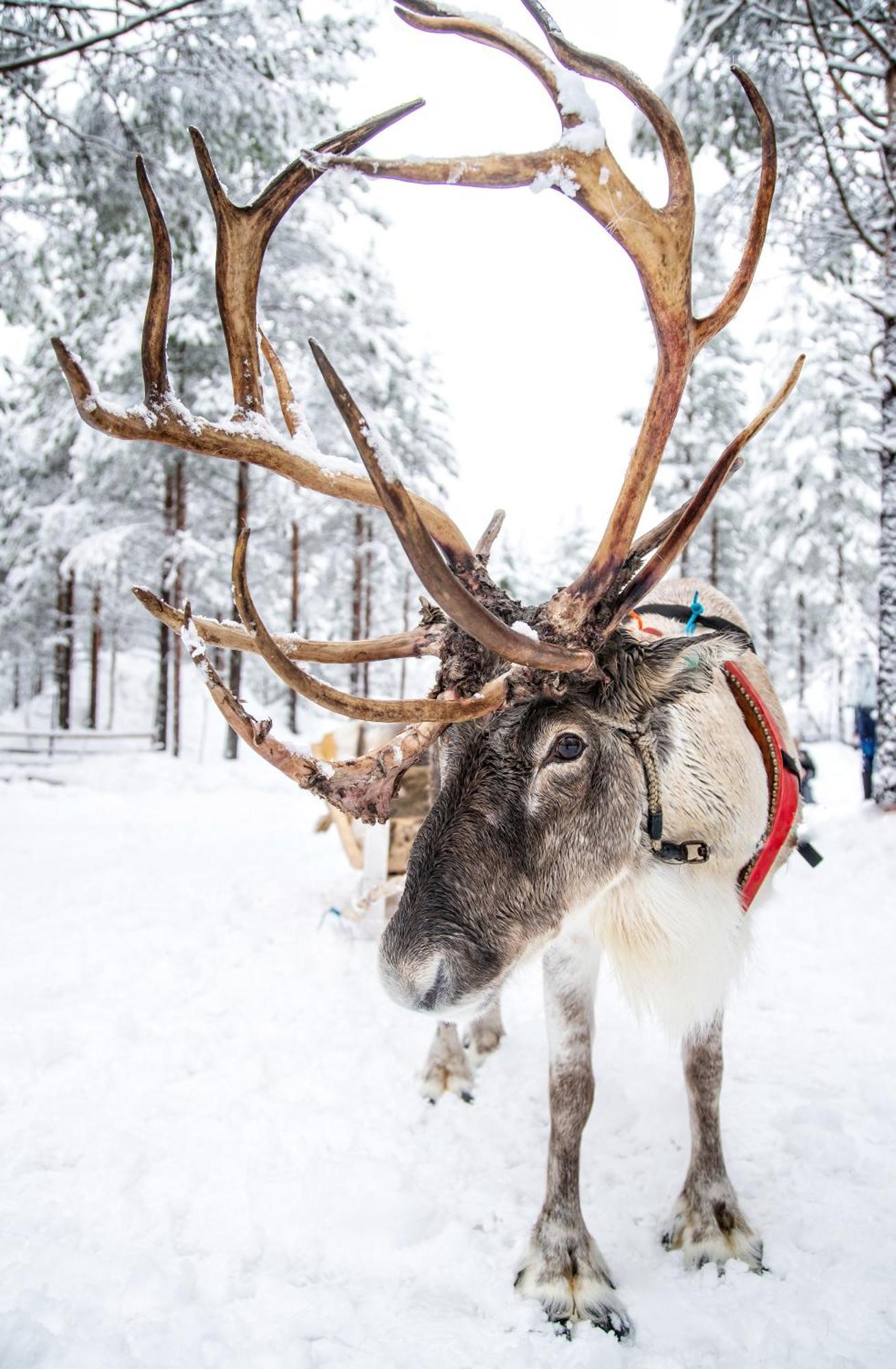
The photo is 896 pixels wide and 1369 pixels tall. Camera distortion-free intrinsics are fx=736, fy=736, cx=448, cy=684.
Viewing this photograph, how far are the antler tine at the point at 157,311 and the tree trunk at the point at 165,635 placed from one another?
42.4 ft

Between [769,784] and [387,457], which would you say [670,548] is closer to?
[387,457]

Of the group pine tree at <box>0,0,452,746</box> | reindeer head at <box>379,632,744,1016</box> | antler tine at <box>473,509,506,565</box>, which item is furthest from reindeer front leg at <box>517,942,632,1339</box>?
pine tree at <box>0,0,452,746</box>

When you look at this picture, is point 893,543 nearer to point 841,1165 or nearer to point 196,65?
point 841,1165

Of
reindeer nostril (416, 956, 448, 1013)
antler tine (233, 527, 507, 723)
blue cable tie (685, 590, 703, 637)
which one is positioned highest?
blue cable tie (685, 590, 703, 637)

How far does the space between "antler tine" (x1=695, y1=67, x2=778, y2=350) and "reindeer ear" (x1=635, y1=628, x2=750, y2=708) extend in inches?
33.3

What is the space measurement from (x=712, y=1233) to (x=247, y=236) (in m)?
3.52

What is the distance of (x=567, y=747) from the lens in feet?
7.04

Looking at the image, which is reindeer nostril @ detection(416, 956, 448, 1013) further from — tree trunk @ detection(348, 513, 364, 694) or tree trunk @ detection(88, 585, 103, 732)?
tree trunk @ detection(88, 585, 103, 732)

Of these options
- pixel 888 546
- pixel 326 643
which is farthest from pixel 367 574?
pixel 326 643

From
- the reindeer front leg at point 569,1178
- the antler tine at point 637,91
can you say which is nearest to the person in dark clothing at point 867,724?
the reindeer front leg at point 569,1178

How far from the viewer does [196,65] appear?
678 cm

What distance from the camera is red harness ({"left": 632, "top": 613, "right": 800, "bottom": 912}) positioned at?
2.67 m

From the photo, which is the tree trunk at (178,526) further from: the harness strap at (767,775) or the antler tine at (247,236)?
the harness strap at (767,775)

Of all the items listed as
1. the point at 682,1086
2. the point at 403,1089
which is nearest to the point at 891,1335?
the point at 682,1086
